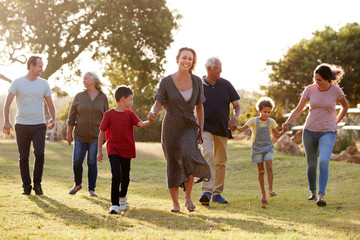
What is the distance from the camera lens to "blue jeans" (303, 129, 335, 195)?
7801mm

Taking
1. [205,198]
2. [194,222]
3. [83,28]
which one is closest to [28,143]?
[205,198]

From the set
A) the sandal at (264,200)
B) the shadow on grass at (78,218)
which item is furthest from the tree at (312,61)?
the shadow on grass at (78,218)

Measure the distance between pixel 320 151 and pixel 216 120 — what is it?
5.17ft

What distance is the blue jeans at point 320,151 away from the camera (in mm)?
7801

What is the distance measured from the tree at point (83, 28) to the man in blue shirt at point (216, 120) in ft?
60.5

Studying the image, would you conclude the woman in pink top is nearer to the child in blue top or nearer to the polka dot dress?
the child in blue top

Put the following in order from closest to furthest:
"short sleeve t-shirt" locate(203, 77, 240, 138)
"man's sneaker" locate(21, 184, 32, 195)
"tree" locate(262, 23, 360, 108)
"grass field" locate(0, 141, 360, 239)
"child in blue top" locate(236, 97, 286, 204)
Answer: "grass field" locate(0, 141, 360, 239) → "child in blue top" locate(236, 97, 286, 204) → "short sleeve t-shirt" locate(203, 77, 240, 138) → "man's sneaker" locate(21, 184, 32, 195) → "tree" locate(262, 23, 360, 108)

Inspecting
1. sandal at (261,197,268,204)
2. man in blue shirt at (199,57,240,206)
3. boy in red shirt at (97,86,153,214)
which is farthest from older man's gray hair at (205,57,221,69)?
sandal at (261,197,268,204)

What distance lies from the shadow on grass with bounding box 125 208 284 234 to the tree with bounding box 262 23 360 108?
28.0 metres

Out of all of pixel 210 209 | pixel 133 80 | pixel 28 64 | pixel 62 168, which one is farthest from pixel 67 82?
pixel 210 209

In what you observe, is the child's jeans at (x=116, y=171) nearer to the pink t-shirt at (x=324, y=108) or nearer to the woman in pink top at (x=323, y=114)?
the woman in pink top at (x=323, y=114)

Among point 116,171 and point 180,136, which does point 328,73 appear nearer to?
point 180,136

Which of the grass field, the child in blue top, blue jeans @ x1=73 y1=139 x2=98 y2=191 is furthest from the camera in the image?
blue jeans @ x1=73 y1=139 x2=98 y2=191

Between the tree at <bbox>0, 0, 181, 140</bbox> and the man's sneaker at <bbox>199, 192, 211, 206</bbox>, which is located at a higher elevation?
the tree at <bbox>0, 0, 181, 140</bbox>
